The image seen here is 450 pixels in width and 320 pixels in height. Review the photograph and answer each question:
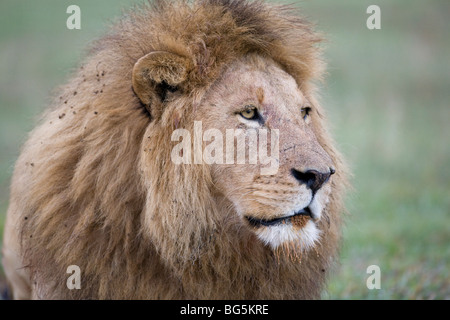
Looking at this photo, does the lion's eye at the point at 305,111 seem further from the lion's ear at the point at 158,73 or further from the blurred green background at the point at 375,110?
the lion's ear at the point at 158,73

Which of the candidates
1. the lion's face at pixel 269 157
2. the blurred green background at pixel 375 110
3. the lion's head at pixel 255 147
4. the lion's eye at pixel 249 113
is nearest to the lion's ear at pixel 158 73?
the lion's head at pixel 255 147

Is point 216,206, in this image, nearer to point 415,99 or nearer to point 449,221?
point 449,221

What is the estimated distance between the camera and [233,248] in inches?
164

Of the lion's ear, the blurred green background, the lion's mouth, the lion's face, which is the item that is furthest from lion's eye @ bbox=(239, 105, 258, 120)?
the blurred green background

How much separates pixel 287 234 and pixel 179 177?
760mm

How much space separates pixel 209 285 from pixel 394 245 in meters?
3.99

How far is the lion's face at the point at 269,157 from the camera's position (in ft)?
12.3

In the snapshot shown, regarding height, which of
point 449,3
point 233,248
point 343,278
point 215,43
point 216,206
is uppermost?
point 449,3

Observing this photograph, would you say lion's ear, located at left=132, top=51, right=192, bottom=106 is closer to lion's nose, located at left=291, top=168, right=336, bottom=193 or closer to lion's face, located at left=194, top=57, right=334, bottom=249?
lion's face, located at left=194, top=57, right=334, bottom=249

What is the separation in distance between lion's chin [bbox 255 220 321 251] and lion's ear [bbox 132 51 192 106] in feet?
3.58

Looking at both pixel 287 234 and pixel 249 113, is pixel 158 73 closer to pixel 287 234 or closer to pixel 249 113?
pixel 249 113

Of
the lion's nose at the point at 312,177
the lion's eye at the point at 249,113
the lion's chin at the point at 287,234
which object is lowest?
the lion's chin at the point at 287,234

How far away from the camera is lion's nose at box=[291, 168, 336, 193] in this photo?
3705mm

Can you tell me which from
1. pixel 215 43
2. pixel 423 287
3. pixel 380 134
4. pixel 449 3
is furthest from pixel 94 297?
pixel 449 3
